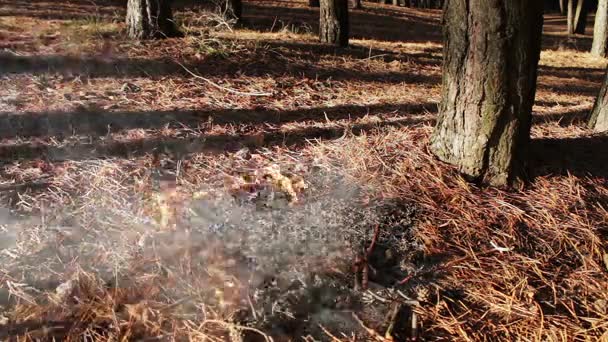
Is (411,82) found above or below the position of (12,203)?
above

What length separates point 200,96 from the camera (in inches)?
160

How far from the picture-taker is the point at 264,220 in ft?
8.25

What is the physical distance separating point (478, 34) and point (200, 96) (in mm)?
2244

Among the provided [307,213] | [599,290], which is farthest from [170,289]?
[599,290]

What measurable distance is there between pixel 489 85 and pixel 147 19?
153 inches

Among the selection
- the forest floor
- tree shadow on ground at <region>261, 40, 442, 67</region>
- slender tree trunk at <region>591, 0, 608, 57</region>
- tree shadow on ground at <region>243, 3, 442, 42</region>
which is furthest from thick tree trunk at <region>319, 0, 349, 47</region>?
slender tree trunk at <region>591, 0, 608, 57</region>

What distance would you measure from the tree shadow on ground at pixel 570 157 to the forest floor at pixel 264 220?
2 centimetres

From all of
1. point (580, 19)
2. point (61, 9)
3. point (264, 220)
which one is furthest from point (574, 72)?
point (580, 19)

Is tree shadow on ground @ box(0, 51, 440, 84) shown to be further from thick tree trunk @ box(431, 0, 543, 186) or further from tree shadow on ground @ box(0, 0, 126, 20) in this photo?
→ thick tree trunk @ box(431, 0, 543, 186)

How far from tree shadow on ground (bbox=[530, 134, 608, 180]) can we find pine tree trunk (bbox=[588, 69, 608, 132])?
1.22 feet

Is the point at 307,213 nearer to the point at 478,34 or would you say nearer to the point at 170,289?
the point at 170,289

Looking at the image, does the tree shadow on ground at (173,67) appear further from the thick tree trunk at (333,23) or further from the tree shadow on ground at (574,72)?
the tree shadow on ground at (574,72)

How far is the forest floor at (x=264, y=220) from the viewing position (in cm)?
202

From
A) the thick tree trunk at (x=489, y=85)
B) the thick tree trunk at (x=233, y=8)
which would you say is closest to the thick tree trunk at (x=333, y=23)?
the thick tree trunk at (x=233, y=8)
